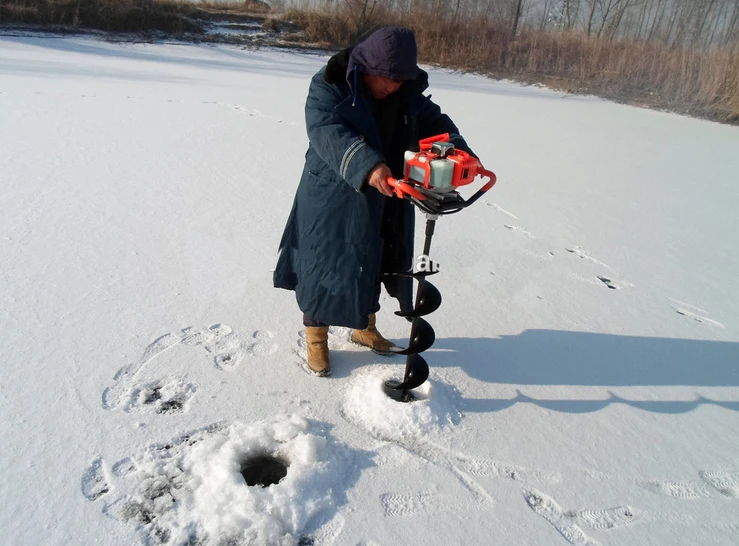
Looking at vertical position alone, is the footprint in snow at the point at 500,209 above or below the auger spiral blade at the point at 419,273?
below

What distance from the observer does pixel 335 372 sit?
7.38 feet

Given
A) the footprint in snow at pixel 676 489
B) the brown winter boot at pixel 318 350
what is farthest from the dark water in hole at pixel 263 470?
the footprint in snow at pixel 676 489

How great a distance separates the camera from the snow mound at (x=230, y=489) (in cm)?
150

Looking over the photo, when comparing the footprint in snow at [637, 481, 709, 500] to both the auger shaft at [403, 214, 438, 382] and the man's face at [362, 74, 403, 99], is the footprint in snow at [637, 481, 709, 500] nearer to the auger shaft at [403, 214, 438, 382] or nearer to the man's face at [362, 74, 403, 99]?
the auger shaft at [403, 214, 438, 382]

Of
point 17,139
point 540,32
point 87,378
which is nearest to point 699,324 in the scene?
point 87,378

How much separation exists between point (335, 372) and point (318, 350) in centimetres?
12

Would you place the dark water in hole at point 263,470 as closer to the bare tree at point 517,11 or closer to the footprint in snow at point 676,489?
the footprint in snow at point 676,489

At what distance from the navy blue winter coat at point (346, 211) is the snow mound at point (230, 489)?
0.50 meters

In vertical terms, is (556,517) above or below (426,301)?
below

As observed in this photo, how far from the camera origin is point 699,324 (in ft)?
9.52

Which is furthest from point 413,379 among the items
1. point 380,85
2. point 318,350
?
point 380,85

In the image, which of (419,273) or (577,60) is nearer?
(419,273)

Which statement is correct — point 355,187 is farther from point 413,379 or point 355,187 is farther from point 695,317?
point 695,317

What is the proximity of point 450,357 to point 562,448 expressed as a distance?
619 mm
